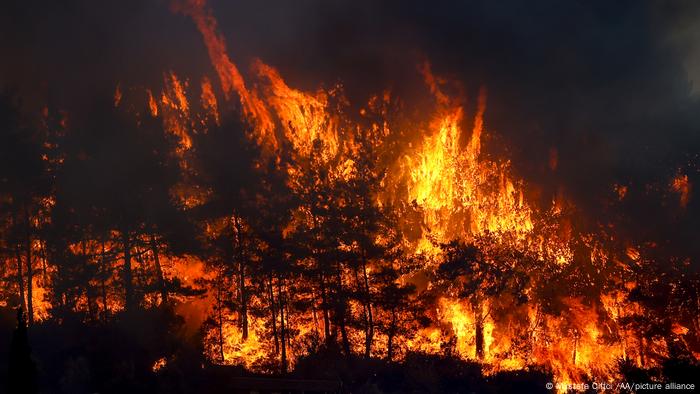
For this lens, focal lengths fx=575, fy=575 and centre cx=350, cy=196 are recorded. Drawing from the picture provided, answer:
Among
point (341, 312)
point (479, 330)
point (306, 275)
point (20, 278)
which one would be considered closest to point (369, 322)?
point (341, 312)

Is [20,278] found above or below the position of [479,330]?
above

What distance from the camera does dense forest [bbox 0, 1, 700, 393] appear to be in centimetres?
3391

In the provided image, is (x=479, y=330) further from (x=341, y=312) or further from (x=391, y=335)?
(x=341, y=312)

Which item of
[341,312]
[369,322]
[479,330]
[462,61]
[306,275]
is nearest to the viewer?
[306,275]

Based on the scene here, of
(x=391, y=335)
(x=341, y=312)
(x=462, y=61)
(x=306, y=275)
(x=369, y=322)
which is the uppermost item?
(x=462, y=61)

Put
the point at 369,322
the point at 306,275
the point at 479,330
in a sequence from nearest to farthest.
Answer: the point at 306,275, the point at 369,322, the point at 479,330

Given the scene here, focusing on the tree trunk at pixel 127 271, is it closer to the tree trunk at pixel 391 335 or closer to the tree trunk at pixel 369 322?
the tree trunk at pixel 369 322

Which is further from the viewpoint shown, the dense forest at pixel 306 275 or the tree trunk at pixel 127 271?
the tree trunk at pixel 127 271

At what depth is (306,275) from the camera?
3556 cm

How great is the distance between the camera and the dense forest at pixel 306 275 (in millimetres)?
33906

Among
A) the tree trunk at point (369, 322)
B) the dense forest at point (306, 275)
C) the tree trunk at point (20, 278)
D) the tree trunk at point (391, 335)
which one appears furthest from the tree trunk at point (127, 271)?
the tree trunk at point (391, 335)

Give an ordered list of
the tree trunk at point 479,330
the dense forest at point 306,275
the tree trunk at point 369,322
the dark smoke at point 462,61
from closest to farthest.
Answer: the dense forest at point 306,275 → the tree trunk at point 369,322 → the tree trunk at point 479,330 → the dark smoke at point 462,61

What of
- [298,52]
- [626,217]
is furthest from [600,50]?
[298,52]

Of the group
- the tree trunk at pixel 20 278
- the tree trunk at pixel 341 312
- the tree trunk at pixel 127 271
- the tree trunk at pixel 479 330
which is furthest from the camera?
the tree trunk at pixel 20 278
